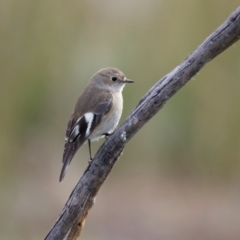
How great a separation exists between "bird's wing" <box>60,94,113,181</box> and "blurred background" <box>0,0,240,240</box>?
8.94ft

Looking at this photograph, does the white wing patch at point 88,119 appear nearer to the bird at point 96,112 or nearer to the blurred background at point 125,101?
the bird at point 96,112

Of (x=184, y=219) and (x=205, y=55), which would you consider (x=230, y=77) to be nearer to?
(x=184, y=219)

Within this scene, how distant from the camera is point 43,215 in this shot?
7.05 meters

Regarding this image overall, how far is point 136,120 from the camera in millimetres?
2900

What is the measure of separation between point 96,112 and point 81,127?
25 centimetres

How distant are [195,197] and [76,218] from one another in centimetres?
493

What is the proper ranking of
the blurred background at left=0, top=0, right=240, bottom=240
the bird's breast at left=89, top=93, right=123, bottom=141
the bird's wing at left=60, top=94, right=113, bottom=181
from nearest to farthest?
the bird's wing at left=60, top=94, right=113, bottom=181 → the bird's breast at left=89, top=93, right=123, bottom=141 → the blurred background at left=0, top=0, right=240, bottom=240

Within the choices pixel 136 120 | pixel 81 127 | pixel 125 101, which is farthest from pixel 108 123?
pixel 125 101

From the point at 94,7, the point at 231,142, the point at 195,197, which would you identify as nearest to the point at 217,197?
the point at 195,197

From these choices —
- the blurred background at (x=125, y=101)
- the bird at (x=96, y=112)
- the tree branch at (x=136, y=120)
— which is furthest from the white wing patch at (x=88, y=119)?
the blurred background at (x=125, y=101)

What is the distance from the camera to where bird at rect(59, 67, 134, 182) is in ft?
12.1

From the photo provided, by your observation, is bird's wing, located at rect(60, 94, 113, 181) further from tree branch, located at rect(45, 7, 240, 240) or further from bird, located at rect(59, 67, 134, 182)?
tree branch, located at rect(45, 7, 240, 240)

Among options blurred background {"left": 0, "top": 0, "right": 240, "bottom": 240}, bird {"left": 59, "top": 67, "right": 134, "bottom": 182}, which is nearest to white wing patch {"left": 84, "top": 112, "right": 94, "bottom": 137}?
bird {"left": 59, "top": 67, "right": 134, "bottom": 182}

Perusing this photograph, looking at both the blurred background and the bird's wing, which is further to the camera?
the blurred background
